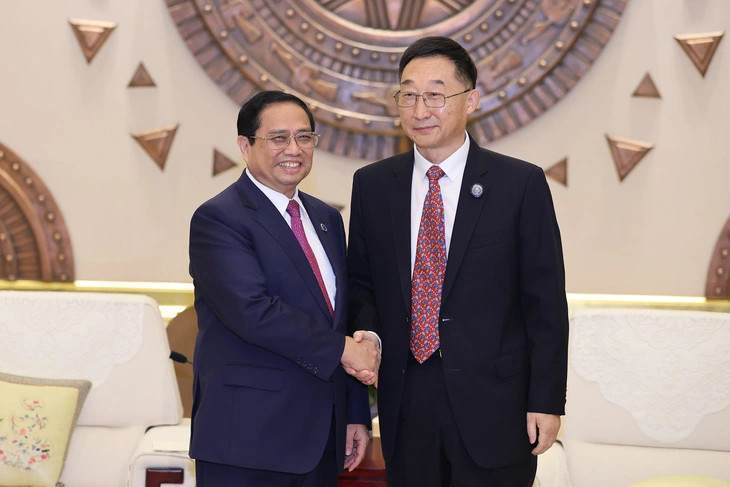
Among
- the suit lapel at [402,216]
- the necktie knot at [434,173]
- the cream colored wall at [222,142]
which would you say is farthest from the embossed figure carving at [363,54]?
the necktie knot at [434,173]

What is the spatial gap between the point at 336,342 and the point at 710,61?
2.23 meters

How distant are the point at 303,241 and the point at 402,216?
0.22 m

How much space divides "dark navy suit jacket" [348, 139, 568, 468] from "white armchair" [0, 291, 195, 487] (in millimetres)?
1105

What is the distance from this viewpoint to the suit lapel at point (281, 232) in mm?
1878

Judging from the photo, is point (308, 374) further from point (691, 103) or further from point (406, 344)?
point (691, 103)

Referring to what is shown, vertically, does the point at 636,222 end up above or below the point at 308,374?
above

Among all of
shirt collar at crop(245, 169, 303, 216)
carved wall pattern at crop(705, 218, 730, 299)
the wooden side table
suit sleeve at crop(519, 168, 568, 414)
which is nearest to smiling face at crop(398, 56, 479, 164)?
suit sleeve at crop(519, 168, 568, 414)

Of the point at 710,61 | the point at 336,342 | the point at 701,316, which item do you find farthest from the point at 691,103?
the point at 336,342

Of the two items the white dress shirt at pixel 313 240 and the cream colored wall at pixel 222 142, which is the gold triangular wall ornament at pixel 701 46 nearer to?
the cream colored wall at pixel 222 142

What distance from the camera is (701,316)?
2744 millimetres

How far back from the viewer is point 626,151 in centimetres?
340

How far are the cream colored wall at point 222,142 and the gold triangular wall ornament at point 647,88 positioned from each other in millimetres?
23

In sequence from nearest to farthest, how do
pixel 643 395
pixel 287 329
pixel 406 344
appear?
pixel 287 329
pixel 406 344
pixel 643 395

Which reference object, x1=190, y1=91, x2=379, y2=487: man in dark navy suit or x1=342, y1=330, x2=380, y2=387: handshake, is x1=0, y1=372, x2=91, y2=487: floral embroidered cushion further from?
x1=342, y1=330, x2=380, y2=387: handshake
